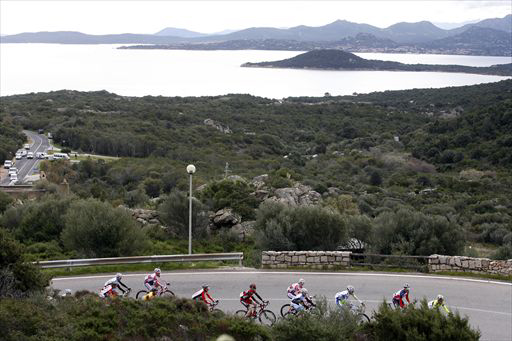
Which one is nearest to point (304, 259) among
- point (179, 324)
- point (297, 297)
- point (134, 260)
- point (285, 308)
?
point (285, 308)

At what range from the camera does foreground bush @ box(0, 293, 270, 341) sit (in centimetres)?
680

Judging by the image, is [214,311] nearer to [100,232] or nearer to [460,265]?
[100,232]

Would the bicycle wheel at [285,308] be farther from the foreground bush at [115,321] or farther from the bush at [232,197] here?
the bush at [232,197]

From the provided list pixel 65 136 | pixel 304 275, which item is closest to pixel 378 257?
pixel 304 275

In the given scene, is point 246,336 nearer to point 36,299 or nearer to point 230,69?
point 36,299

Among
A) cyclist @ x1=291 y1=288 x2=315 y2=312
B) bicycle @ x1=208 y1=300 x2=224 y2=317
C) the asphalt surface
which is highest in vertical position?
cyclist @ x1=291 y1=288 x2=315 y2=312

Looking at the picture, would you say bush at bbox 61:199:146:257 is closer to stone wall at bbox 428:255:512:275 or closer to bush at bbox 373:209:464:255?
bush at bbox 373:209:464:255

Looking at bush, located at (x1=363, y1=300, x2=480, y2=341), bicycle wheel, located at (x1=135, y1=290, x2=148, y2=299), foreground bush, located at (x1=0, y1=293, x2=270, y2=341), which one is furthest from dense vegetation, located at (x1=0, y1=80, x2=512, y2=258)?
bush, located at (x1=363, y1=300, x2=480, y2=341)

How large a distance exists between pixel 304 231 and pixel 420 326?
6.87m

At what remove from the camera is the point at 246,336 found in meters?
7.61

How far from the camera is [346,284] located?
1179cm

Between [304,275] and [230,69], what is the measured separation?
187437mm

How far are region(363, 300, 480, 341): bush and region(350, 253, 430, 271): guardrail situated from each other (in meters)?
5.35

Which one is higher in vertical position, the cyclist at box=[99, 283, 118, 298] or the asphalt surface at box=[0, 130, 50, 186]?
the cyclist at box=[99, 283, 118, 298]
